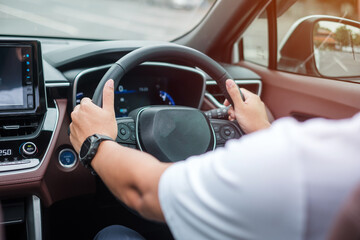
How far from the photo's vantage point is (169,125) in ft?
4.64

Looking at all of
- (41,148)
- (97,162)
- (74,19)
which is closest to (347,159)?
(97,162)

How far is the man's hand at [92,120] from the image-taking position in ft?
3.63

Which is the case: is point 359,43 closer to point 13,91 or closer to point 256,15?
point 256,15

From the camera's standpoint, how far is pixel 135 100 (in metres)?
2.04

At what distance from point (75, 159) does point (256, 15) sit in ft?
4.65

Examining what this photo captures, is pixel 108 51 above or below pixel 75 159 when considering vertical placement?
above

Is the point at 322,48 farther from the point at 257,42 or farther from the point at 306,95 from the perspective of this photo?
the point at 257,42

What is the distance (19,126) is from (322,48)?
66.3 inches

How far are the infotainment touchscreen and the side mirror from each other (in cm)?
151

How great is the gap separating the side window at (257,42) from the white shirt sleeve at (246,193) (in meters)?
1.93

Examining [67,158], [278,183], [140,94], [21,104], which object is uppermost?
[278,183]

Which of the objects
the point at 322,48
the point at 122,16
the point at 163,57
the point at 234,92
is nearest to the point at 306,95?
the point at 322,48

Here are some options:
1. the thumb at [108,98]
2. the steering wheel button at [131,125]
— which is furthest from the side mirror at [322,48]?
the thumb at [108,98]

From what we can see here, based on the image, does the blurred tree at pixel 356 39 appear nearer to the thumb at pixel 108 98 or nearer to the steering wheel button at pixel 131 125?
the steering wheel button at pixel 131 125
